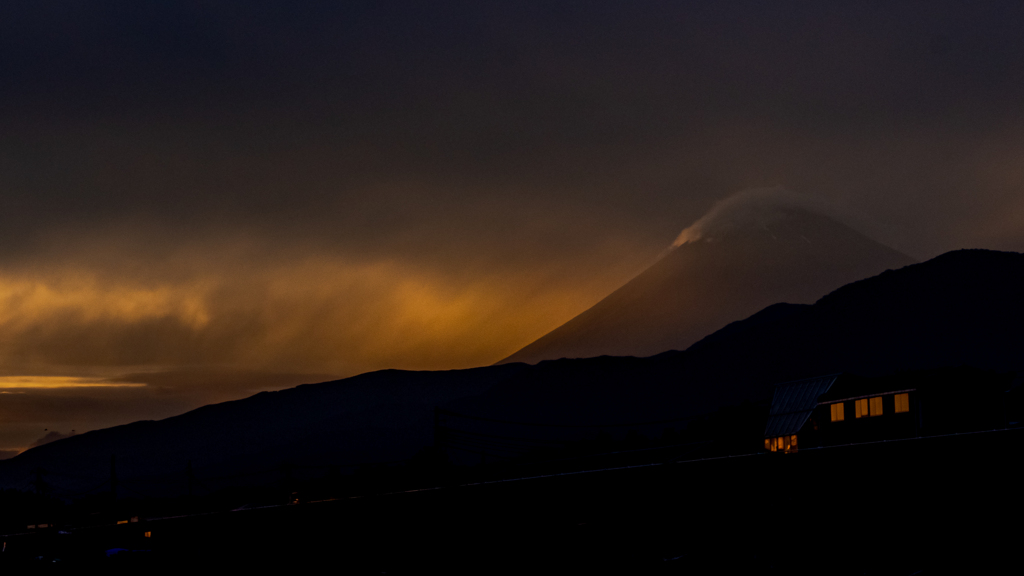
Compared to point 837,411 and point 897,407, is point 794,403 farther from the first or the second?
point 897,407

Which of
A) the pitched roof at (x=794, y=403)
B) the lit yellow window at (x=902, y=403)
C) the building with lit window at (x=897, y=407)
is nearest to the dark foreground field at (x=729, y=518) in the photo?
the building with lit window at (x=897, y=407)

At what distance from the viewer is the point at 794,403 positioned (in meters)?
74.3

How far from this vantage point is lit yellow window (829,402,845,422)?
225ft

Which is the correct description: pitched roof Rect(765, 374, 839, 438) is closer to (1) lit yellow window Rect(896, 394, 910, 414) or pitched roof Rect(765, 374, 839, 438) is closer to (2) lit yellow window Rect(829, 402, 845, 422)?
(2) lit yellow window Rect(829, 402, 845, 422)

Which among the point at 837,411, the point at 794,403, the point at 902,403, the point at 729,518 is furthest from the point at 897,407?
the point at 729,518

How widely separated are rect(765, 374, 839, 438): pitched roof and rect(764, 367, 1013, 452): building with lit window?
0.31 ft

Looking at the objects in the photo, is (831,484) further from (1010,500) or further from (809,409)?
(809,409)

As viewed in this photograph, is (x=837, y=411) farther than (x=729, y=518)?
Yes

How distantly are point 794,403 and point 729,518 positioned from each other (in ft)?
189

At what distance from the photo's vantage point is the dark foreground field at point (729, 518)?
16.4 meters

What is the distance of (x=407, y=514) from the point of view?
3027 centimetres

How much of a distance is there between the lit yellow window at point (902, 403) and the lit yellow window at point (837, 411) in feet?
18.9

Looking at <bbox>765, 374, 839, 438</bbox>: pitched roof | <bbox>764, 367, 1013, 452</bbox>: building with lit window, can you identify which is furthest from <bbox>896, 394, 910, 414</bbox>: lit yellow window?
<bbox>765, 374, 839, 438</bbox>: pitched roof

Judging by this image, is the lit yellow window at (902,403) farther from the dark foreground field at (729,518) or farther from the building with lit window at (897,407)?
the dark foreground field at (729,518)
